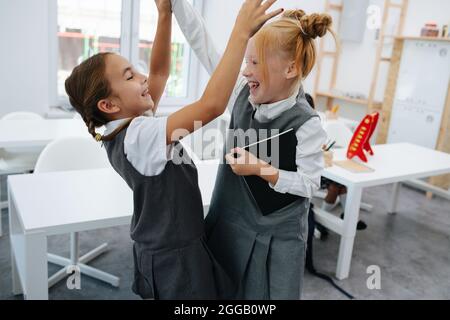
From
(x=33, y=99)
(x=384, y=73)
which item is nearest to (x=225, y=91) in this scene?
(x=33, y=99)

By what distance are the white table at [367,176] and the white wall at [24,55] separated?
8.50 feet

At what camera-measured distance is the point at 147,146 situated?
2.84 ft

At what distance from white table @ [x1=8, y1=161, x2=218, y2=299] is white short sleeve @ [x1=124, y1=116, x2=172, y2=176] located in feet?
1.95

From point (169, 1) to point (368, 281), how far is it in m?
1.99

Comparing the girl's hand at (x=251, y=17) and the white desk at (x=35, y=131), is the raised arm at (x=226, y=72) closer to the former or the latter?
the girl's hand at (x=251, y=17)

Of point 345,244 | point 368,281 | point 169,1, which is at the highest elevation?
point 169,1

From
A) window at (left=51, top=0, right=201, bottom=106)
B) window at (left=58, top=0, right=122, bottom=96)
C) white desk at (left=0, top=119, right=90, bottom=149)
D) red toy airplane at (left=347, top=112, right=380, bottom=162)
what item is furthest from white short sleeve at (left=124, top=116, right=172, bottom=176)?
window at (left=58, top=0, right=122, bottom=96)

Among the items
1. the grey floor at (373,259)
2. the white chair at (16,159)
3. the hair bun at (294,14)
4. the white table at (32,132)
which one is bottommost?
the grey floor at (373,259)

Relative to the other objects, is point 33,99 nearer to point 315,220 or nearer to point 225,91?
point 315,220

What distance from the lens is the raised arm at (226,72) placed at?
0.79 meters

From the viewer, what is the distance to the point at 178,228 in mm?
987

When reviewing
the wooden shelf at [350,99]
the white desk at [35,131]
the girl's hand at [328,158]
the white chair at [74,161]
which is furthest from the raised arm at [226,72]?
the wooden shelf at [350,99]

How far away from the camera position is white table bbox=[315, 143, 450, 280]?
229 centimetres

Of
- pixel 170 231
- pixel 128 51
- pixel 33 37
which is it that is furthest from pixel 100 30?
pixel 170 231
